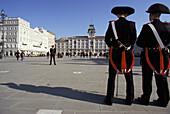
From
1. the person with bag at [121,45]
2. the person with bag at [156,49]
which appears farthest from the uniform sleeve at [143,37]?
the person with bag at [121,45]

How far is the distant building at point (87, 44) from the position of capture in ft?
441

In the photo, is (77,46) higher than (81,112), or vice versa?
Result: (77,46)

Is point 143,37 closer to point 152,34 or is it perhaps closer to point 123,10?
point 152,34

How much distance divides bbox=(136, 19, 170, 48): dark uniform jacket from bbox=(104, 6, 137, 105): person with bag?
223 millimetres

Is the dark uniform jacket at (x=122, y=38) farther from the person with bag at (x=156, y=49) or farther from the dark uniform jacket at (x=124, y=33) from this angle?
the person with bag at (x=156, y=49)

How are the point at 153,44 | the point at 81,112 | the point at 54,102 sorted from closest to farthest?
the point at 81,112 → the point at 153,44 → the point at 54,102

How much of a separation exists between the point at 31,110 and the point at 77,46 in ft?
450

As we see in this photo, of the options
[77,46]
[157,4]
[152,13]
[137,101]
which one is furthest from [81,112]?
[77,46]

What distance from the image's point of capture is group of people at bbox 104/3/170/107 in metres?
2.76

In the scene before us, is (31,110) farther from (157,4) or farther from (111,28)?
(157,4)

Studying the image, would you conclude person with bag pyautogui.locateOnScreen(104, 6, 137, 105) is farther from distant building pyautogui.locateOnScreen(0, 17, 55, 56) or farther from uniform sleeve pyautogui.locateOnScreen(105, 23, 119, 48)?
distant building pyautogui.locateOnScreen(0, 17, 55, 56)

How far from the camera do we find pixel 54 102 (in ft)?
9.89

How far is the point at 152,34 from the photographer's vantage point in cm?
278

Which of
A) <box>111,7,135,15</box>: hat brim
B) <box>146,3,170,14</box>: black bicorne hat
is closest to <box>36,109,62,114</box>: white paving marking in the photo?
<box>111,7,135,15</box>: hat brim
